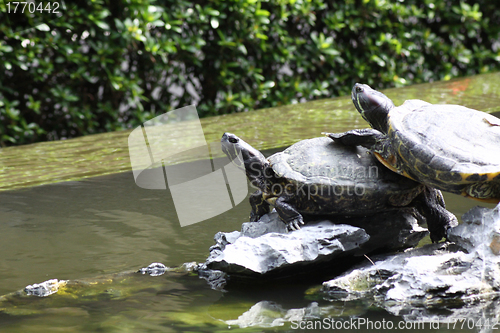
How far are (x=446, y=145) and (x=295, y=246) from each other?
2.33ft

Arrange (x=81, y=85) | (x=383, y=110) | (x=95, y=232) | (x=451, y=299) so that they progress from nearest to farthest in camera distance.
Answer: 1. (x=451, y=299)
2. (x=383, y=110)
3. (x=95, y=232)
4. (x=81, y=85)

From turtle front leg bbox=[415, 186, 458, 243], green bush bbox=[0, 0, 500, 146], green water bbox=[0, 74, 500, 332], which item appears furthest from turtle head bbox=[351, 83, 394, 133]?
green bush bbox=[0, 0, 500, 146]

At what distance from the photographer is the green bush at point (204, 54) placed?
5359mm

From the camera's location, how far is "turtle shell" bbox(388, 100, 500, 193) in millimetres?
1980

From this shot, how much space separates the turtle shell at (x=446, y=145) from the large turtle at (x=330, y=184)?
14 cm

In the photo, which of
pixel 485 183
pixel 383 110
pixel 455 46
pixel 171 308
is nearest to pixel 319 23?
pixel 455 46

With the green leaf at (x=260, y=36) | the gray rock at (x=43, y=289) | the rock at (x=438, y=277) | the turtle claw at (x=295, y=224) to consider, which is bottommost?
the rock at (x=438, y=277)

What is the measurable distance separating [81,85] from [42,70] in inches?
22.7

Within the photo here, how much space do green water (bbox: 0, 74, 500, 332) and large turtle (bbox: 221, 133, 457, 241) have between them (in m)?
0.41

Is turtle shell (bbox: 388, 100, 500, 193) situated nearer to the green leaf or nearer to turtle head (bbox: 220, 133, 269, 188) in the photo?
turtle head (bbox: 220, 133, 269, 188)

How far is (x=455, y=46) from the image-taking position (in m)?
7.86

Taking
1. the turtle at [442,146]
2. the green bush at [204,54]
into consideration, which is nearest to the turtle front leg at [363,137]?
the turtle at [442,146]

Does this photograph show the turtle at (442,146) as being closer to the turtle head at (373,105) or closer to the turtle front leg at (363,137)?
the turtle front leg at (363,137)

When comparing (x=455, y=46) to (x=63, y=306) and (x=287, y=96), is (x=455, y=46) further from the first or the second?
(x=63, y=306)
